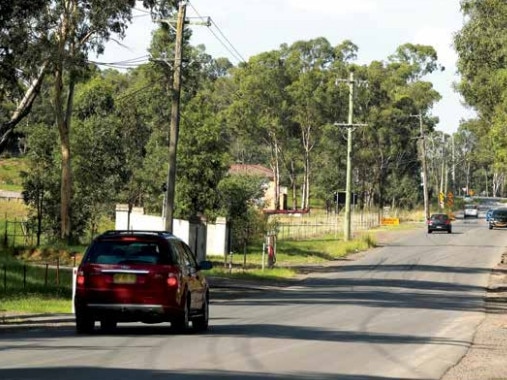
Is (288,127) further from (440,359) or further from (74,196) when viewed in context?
(440,359)

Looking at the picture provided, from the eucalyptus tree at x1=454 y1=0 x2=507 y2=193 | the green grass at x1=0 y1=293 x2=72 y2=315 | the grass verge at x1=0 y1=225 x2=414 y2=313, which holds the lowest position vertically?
the green grass at x1=0 y1=293 x2=72 y2=315

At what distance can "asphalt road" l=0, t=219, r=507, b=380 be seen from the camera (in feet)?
43.7

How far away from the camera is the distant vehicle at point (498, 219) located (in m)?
90.5

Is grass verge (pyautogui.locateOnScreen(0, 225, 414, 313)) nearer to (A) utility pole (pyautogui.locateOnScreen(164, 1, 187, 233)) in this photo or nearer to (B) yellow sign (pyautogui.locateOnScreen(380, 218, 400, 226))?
(A) utility pole (pyautogui.locateOnScreen(164, 1, 187, 233))

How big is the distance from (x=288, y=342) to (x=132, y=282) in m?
2.61

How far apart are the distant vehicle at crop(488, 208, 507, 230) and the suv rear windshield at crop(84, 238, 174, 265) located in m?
75.7

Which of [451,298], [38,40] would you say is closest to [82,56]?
[38,40]

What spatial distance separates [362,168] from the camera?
111 metres

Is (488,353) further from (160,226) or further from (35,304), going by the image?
(160,226)

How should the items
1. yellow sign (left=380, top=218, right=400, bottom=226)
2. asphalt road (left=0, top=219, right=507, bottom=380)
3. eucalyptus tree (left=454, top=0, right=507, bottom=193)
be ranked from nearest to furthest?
asphalt road (left=0, top=219, right=507, bottom=380) → eucalyptus tree (left=454, top=0, right=507, bottom=193) → yellow sign (left=380, top=218, right=400, bottom=226)

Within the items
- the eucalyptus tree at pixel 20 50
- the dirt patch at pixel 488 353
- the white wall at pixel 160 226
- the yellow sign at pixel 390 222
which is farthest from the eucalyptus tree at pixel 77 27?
the yellow sign at pixel 390 222

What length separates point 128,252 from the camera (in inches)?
697

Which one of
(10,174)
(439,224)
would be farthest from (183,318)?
(10,174)

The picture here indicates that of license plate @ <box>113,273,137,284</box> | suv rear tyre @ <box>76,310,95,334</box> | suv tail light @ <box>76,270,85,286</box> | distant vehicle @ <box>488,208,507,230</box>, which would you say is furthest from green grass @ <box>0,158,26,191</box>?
license plate @ <box>113,273,137,284</box>
